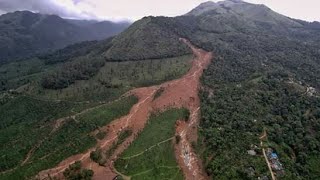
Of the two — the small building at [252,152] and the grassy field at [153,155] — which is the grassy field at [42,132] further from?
the small building at [252,152]

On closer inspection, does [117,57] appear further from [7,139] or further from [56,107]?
[7,139]

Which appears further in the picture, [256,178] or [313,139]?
[313,139]

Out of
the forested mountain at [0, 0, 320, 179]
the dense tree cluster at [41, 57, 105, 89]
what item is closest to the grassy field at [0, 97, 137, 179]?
the forested mountain at [0, 0, 320, 179]

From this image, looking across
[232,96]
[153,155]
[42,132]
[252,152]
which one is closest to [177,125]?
[153,155]

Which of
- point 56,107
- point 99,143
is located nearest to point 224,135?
point 99,143

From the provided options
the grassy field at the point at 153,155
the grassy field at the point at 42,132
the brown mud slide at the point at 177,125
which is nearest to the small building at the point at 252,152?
the brown mud slide at the point at 177,125

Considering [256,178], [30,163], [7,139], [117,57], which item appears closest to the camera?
[256,178]
